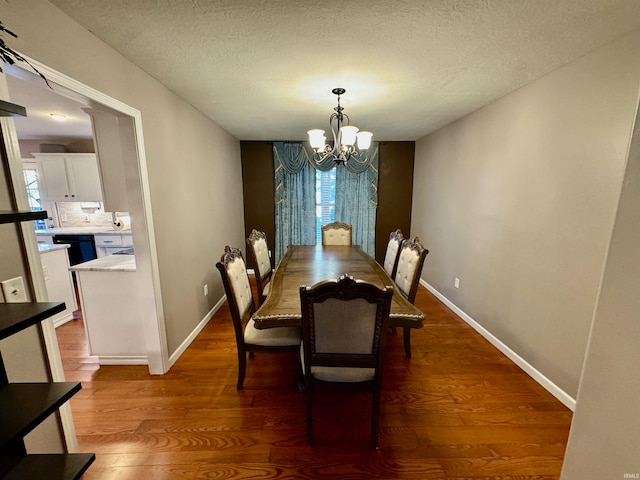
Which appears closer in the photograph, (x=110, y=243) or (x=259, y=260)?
(x=259, y=260)

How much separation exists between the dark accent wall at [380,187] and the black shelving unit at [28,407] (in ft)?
12.3

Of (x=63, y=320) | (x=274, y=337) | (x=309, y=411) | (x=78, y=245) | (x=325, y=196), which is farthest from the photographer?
(x=325, y=196)

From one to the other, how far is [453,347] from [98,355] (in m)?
3.15

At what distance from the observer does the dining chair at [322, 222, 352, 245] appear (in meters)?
3.65

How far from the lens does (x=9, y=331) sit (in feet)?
2.19

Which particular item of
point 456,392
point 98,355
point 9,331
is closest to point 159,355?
point 98,355

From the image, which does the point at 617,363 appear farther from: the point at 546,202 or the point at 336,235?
the point at 336,235

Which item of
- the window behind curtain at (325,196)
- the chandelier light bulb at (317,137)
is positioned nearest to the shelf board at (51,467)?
the chandelier light bulb at (317,137)

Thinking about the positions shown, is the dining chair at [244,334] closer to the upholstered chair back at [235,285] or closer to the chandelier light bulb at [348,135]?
the upholstered chair back at [235,285]

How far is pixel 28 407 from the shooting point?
0.73 m

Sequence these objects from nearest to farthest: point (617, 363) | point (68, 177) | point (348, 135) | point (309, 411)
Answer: point (617, 363) → point (309, 411) → point (348, 135) → point (68, 177)

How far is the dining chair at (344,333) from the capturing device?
1282mm

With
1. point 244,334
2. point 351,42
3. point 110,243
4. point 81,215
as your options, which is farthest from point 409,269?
point 81,215

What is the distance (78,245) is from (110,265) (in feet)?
8.47
